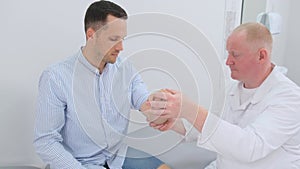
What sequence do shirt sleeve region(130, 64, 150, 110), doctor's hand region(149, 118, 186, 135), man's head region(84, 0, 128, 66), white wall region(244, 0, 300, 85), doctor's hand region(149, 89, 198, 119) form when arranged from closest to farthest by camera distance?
doctor's hand region(149, 89, 198, 119) → doctor's hand region(149, 118, 186, 135) → man's head region(84, 0, 128, 66) → shirt sleeve region(130, 64, 150, 110) → white wall region(244, 0, 300, 85)

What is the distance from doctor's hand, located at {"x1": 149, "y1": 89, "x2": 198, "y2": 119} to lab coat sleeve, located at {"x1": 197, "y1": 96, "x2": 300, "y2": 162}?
71 mm

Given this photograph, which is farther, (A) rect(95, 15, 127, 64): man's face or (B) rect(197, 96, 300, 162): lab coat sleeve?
(A) rect(95, 15, 127, 64): man's face

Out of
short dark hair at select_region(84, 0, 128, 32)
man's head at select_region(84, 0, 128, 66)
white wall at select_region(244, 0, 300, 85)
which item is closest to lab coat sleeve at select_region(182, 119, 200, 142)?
man's head at select_region(84, 0, 128, 66)

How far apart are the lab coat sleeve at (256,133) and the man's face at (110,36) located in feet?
1.52

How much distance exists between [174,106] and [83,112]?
466 mm

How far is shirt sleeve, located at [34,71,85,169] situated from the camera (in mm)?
1302

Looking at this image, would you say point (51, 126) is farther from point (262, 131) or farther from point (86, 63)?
point (262, 131)

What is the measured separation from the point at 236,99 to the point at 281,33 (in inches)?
52.4

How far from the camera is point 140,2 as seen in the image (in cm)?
186

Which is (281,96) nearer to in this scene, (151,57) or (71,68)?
(151,57)

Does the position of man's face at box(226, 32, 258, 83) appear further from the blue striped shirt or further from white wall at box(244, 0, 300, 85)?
white wall at box(244, 0, 300, 85)

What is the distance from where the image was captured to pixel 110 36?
1332 millimetres

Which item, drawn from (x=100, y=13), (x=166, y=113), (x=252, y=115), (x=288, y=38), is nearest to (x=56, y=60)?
(x=100, y=13)

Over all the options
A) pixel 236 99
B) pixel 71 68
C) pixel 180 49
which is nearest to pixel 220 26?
pixel 180 49
